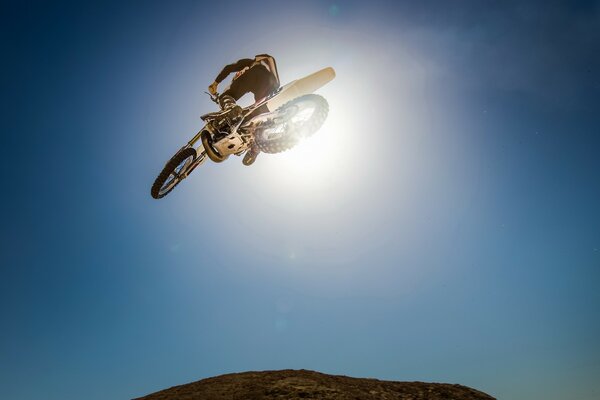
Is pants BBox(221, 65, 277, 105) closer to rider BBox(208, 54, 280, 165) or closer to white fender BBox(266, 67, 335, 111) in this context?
rider BBox(208, 54, 280, 165)

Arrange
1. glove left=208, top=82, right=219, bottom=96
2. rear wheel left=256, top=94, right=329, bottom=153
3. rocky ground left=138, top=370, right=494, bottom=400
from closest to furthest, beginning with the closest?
rocky ground left=138, top=370, right=494, bottom=400 → rear wheel left=256, top=94, right=329, bottom=153 → glove left=208, top=82, right=219, bottom=96

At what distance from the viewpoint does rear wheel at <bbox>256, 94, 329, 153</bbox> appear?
6.31m

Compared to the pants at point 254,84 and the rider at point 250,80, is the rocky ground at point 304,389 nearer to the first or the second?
the rider at point 250,80

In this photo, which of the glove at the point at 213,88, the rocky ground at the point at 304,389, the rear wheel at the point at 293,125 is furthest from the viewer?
the glove at the point at 213,88

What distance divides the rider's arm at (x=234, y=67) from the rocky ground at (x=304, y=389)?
694cm

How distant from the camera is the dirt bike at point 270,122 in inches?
251

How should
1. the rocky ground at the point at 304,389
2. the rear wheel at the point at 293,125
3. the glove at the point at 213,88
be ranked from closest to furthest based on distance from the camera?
the rocky ground at the point at 304,389, the rear wheel at the point at 293,125, the glove at the point at 213,88

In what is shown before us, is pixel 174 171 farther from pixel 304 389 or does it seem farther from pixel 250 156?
pixel 304 389

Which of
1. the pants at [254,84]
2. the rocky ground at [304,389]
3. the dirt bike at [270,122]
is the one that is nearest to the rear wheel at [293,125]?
the dirt bike at [270,122]

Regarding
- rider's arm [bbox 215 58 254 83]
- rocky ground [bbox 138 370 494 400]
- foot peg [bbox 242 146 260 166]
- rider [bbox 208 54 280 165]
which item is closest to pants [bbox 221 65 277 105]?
rider [bbox 208 54 280 165]

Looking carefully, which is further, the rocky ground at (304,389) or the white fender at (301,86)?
the white fender at (301,86)

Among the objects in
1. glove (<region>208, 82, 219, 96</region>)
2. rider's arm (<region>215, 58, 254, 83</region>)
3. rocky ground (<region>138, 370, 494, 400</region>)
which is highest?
rider's arm (<region>215, 58, 254, 83</region>)

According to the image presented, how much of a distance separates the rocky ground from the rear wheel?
4.47 m

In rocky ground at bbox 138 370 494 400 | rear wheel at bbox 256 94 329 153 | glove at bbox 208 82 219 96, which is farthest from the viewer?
glove at bbox 208 82 219 96
